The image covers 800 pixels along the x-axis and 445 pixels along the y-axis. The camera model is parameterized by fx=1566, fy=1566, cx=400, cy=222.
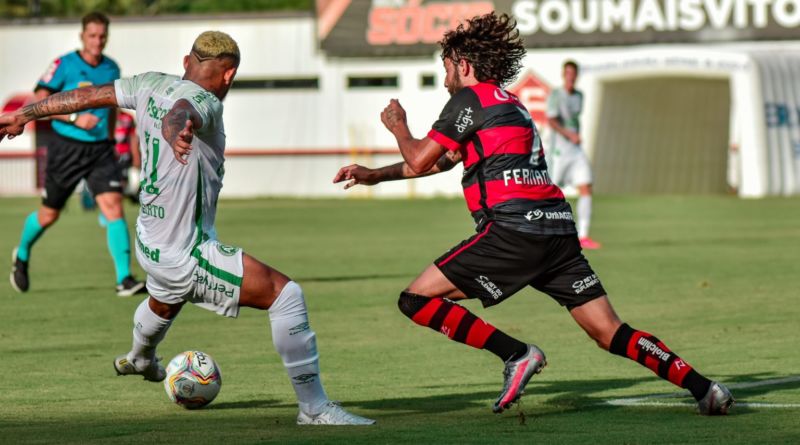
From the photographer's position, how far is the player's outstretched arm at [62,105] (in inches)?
292

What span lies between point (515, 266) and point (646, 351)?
0.75 m

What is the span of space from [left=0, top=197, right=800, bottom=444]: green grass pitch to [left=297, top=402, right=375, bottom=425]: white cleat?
11 cm

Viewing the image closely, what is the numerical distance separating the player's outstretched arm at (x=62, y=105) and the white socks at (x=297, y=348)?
125cm

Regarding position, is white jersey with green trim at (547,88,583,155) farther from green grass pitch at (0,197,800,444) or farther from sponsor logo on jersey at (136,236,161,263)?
sponsor logo on jersey at (136,236,161,263)

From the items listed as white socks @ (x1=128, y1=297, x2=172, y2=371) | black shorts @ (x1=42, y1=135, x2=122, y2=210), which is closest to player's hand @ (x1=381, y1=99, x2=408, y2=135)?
white socks @ (x1=128, y1=297, x2=172, y2=371)

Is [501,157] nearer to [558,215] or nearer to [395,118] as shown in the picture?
[558,215]

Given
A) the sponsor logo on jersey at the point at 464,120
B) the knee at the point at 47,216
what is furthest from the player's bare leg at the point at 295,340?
the knee at the point at 47,216

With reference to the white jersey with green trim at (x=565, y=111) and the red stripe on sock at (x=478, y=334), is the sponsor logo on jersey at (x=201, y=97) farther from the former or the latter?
the white jersey with green trim at (x=565, y=111)

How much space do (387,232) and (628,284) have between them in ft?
31.2

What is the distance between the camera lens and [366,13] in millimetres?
40875

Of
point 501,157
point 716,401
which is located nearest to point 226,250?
point 501,157

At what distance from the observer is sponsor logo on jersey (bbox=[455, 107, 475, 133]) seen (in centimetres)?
738

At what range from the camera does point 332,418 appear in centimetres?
716

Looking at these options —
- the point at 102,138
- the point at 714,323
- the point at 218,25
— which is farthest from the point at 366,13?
the point at 714,323
